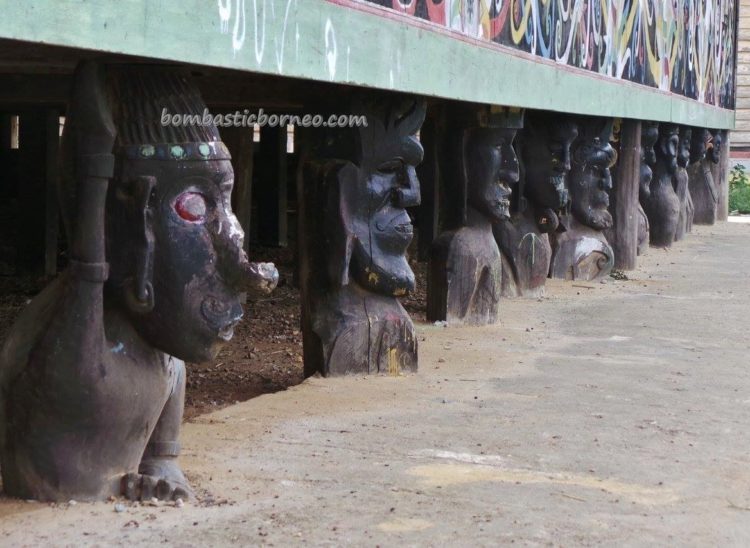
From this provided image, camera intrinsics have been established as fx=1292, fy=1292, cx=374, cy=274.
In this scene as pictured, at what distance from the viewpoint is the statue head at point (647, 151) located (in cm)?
Result: 1447

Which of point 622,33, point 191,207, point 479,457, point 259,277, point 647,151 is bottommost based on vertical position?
point 479,457

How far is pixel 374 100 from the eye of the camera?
21.3 ft

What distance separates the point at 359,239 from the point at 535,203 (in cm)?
428

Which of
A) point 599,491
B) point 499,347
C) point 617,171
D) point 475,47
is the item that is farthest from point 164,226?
point 617,171

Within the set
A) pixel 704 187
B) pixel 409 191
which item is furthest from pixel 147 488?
pixel 704 187

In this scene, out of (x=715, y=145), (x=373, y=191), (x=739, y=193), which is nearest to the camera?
(x=373, y=191)

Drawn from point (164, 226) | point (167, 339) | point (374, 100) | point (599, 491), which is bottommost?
point (599, 491)

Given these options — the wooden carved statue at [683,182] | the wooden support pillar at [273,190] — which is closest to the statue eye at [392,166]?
the wooden support pillar at [273,190]

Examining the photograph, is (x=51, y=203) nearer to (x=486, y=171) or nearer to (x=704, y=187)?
(x=486, y=171)

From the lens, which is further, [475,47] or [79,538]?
[475,47]

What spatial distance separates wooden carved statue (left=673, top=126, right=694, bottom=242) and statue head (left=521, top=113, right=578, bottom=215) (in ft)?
20.5

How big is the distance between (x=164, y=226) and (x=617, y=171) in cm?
927

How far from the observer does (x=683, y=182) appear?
16859 millimetres

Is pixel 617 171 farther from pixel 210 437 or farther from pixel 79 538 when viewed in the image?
pixel 79 538
